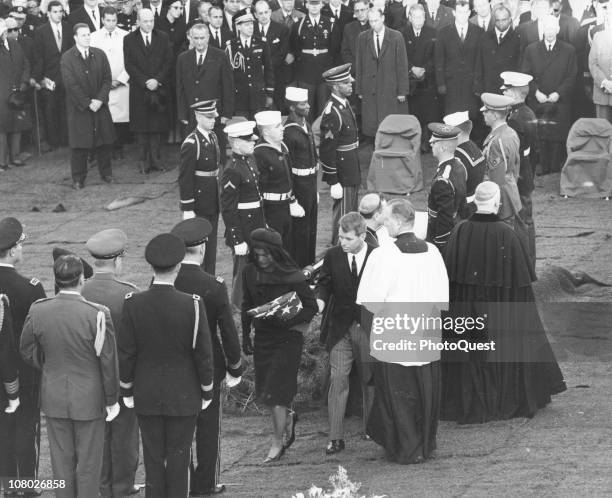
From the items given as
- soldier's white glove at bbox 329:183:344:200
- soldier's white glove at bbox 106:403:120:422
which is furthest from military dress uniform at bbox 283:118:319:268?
soldier's white glove at bbox 106:403:120:422

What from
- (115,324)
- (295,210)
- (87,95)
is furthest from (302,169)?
(87,95)

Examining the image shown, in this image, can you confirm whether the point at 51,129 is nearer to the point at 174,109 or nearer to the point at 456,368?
the point at 174,109

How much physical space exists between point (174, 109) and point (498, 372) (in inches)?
385

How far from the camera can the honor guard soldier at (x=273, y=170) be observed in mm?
13086

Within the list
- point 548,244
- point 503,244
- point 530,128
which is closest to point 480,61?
point 548,244

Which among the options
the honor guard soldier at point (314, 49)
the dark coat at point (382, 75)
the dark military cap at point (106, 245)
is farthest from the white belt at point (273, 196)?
the honor guard soldier at point (314, 49)

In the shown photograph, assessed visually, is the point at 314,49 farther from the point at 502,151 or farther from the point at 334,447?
the point at 334,447

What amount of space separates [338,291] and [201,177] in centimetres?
379

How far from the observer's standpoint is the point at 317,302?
985cm

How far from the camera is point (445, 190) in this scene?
1127cm

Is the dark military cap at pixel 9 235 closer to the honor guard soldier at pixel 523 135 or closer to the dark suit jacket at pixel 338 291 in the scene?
the dark suit jacket at pixel 338 291

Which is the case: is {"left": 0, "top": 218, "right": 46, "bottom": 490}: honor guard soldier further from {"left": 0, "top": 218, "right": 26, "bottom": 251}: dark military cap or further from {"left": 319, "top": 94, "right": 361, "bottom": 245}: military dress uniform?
{"left": 319, "top": 94, "right": 361, "bottom": 245}: military dress uniform

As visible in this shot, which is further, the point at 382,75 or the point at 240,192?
the point at 382,75

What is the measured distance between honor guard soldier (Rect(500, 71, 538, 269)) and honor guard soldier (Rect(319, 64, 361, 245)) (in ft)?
5.61
